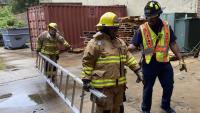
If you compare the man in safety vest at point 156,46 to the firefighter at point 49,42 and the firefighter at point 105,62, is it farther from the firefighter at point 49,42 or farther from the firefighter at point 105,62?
the firefighter at point 49,42

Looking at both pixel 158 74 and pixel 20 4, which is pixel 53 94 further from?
pixel 20 4

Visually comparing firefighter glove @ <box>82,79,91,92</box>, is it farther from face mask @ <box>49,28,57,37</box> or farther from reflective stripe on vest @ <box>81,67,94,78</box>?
face mask @ <box>49,28,57,37</box>

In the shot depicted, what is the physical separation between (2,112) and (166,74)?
126 inches

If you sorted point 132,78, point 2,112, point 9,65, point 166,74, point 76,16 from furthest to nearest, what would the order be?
point 76,16 → point 9,65 → point 132,78 → point 2,112 → point 166,74

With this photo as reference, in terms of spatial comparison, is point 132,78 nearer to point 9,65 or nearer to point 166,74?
point 166,74

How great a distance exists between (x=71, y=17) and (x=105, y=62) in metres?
11.0

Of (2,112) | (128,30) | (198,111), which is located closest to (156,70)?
(198,111)

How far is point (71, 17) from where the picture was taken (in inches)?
565

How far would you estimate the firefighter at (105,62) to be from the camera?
3.58 m

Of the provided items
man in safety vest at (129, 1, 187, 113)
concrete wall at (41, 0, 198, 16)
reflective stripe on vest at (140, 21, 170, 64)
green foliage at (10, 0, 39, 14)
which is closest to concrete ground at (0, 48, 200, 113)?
man in safety vest at (129, 1, 187, 113)

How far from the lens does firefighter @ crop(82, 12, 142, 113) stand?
3.58 metres

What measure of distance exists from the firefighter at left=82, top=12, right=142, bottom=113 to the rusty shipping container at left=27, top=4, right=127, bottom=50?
1053 cm

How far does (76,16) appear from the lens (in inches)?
569

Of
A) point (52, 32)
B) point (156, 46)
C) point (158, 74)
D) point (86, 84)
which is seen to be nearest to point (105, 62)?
point (86, 84)
